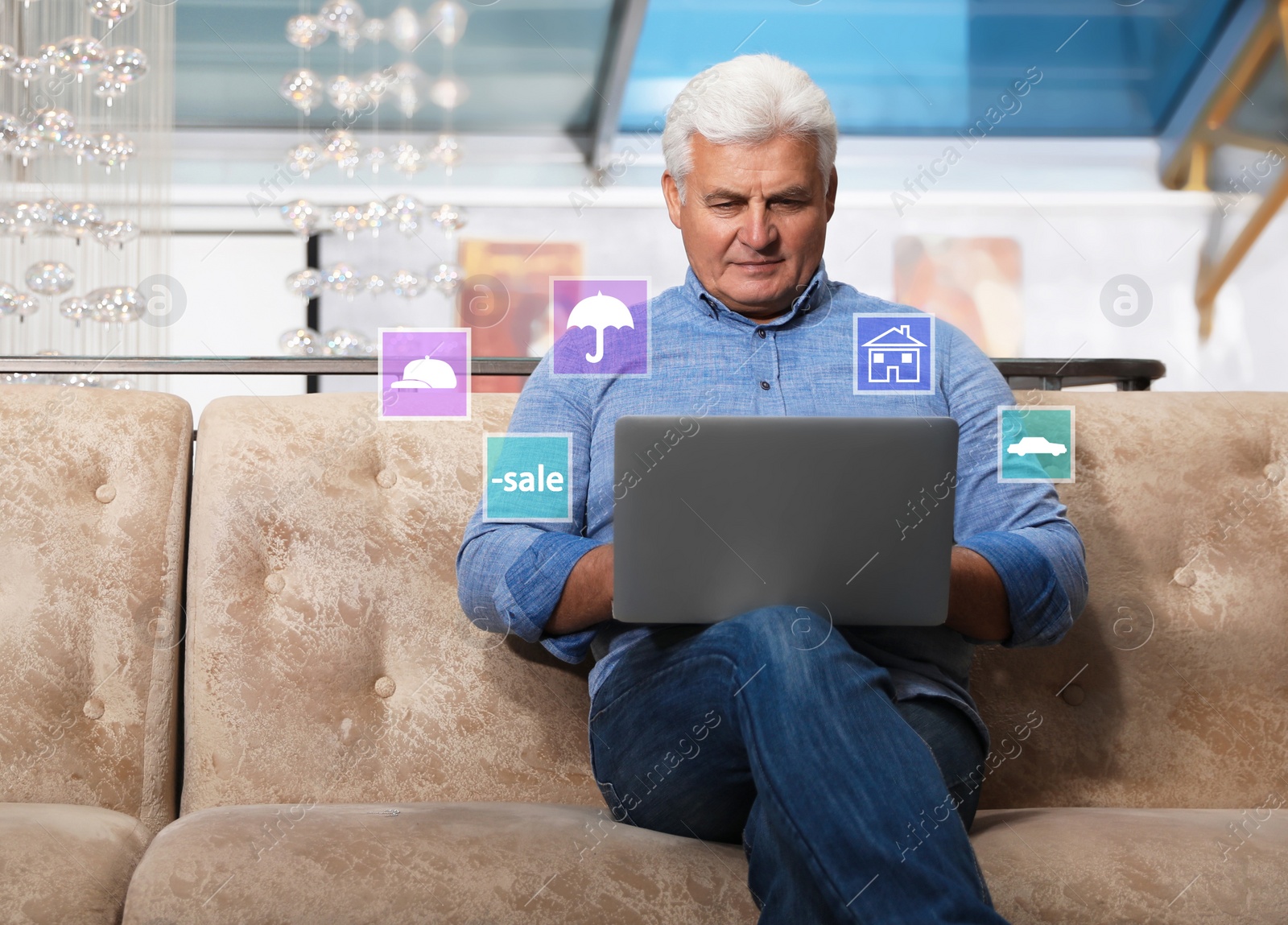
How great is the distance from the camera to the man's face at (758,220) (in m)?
1.23

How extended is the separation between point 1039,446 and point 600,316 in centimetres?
50

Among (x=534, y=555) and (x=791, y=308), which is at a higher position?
(x=791, y=308)

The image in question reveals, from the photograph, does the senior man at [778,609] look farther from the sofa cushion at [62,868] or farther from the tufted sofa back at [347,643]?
the sofa cushion at [62,868]

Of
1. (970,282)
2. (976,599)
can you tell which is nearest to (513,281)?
(970,282)

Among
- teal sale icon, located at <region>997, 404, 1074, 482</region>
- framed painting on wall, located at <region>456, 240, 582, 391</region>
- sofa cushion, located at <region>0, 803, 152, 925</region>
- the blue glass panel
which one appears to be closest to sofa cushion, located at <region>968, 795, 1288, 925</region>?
teal sale icon, located at <region>997, 404, 1074, 482</region>

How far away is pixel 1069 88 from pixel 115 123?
4.23 metres

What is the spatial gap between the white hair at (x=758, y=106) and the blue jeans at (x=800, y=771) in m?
0.56

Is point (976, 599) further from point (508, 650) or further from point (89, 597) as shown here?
point (89, 597)

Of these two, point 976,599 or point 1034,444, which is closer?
point 976,599

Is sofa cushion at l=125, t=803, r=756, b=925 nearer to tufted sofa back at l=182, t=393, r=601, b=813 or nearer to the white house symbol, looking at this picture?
tufted sofa back at l=182, t=393, r=601, b=813

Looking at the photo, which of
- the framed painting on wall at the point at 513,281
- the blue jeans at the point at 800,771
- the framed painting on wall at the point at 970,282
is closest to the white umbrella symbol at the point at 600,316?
the blue jeans at the point at 800,771

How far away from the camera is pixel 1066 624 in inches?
41.8

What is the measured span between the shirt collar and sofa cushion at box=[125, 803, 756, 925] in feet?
1.85

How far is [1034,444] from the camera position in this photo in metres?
1.26
